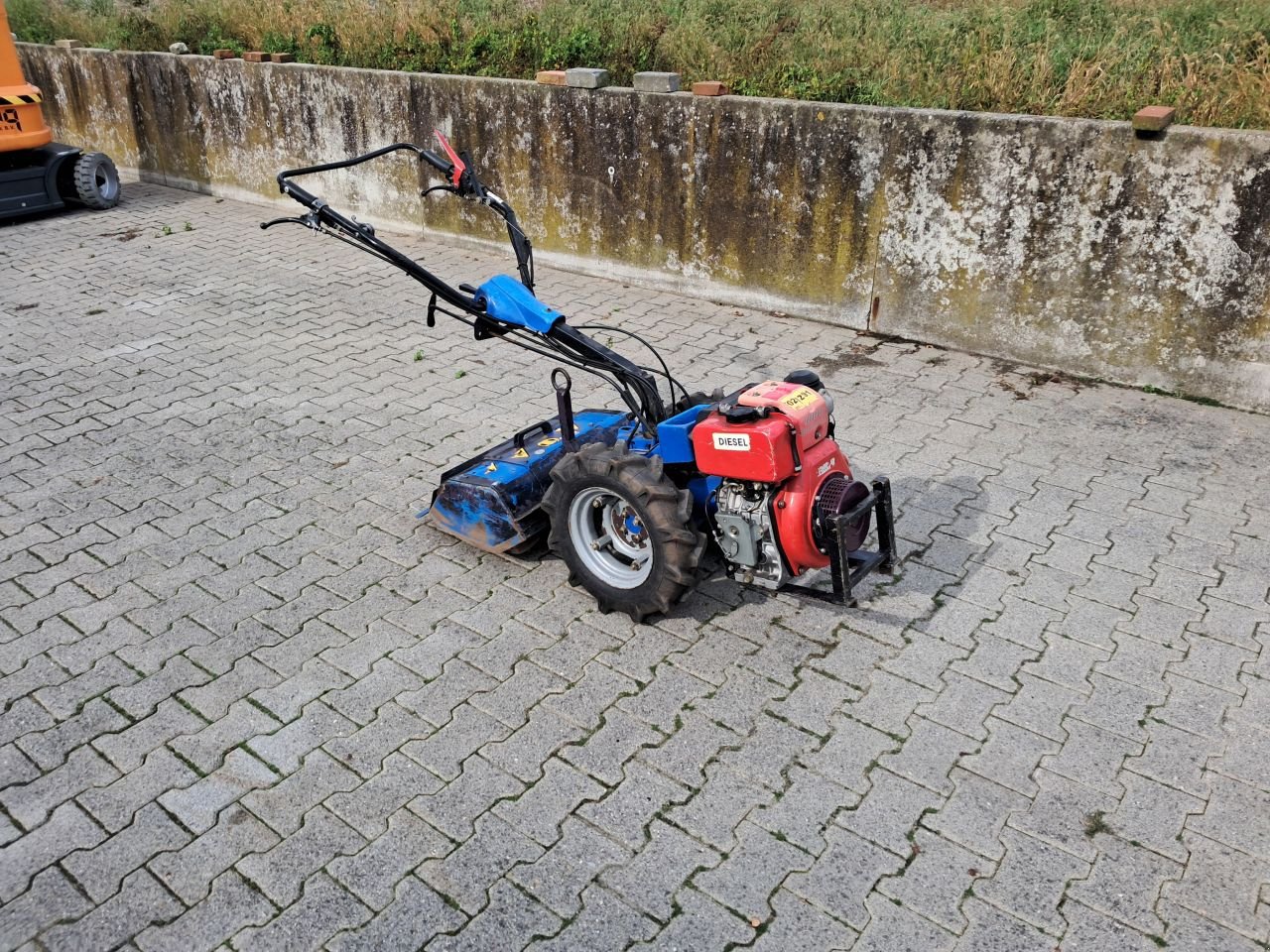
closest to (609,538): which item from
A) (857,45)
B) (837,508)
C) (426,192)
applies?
(837,508)

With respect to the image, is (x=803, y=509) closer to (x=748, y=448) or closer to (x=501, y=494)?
(x=748, y=448)

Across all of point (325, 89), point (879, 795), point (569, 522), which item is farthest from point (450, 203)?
point (879, 795)

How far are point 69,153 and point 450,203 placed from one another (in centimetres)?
492

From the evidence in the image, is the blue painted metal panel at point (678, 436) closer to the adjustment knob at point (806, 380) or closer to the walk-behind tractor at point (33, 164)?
the adjustment knob at point (806, 380)

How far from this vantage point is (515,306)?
497cm

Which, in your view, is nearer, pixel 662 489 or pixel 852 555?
pixel 662 489

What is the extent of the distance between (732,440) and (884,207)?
13.5 ft

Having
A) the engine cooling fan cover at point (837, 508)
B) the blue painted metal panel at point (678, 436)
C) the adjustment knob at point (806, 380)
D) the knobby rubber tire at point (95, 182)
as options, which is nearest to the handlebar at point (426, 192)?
the blue painted metal panel at point (678, 436)

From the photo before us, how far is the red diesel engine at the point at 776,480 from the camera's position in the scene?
4.44 metres

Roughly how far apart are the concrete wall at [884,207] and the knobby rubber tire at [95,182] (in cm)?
243

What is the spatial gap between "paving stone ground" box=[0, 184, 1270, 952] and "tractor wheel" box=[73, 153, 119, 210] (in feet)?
19.1

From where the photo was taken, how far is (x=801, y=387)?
15.6 feet

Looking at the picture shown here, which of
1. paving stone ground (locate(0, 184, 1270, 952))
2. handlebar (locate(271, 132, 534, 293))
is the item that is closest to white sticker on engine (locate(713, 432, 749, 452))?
paving stone ground (locate(0, 184, 1270, 952))

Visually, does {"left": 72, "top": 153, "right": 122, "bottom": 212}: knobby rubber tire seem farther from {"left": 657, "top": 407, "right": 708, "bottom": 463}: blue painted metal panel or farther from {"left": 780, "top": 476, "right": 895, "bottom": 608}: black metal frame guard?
{"left": 780, "top": 476, "right": 895, "bottom": 608}: black metal frame guard
